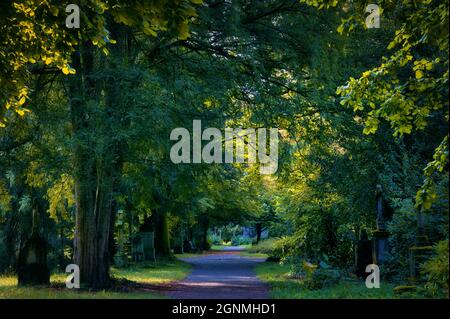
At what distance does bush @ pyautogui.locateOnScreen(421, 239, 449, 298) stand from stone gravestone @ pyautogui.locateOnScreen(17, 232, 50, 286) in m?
10.7

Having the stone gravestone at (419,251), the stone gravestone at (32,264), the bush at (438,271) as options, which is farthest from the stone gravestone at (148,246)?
the bush at (438,271)

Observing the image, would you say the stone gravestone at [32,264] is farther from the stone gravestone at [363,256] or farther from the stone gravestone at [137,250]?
the stone gravestone at [137,250]

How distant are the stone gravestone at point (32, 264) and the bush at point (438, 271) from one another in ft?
35.2

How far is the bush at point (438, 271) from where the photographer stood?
27.2 feet

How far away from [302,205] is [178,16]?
49.5ft

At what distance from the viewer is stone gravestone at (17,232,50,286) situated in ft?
54.1

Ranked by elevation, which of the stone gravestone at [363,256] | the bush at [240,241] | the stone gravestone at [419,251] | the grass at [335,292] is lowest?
the bush at [240,241]

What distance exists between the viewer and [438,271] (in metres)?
8.66

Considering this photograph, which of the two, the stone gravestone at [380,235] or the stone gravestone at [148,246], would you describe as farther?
the stone gravestone at [148,246]

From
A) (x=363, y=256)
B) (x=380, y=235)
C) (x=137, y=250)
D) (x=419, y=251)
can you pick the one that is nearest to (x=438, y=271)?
(x=419, y=251)

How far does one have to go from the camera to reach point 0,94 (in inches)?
442

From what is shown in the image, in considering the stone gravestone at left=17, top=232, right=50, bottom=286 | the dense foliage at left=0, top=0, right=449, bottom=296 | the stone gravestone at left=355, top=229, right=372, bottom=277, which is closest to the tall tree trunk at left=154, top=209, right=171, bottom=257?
the dense foliage at left=0, top=0, right=449, bottom=296

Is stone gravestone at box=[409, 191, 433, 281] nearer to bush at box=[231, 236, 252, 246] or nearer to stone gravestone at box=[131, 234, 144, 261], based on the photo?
stone gravestone at box=[131, 234, 144, 261]
